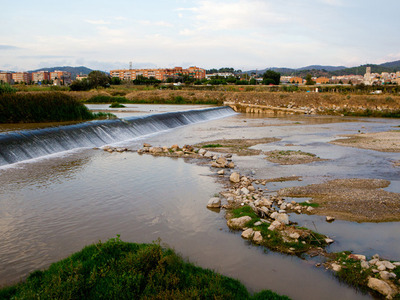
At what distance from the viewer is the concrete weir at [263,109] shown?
46034 millimetres

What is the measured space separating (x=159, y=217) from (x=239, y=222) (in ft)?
6.85

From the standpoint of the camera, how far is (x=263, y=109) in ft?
159

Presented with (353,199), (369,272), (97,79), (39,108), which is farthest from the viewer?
(97,79)

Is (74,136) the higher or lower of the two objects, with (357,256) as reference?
higher

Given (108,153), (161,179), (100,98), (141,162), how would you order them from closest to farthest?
(161,179) → (141,162) → (108,153) → (100,98)

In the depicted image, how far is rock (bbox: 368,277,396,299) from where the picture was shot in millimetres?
5160

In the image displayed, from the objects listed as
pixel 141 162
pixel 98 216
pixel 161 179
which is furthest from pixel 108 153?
pixel 98 216

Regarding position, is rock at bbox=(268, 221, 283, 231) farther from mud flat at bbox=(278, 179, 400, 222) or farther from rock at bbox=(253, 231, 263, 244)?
mud flat at bbox=(278, 179, 400, 222)

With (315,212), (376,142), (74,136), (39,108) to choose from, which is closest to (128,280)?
(315,212)

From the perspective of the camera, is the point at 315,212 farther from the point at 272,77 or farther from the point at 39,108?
the point at 272,77

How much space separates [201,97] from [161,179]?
49506 millimetres

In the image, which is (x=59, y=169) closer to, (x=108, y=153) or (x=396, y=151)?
(x=108, y=153)

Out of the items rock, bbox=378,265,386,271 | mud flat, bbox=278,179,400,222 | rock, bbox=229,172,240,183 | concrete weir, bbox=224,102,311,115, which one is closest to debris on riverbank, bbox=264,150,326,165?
mud flat, bbox=278,179,400,222

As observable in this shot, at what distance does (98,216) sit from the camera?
844 cm
